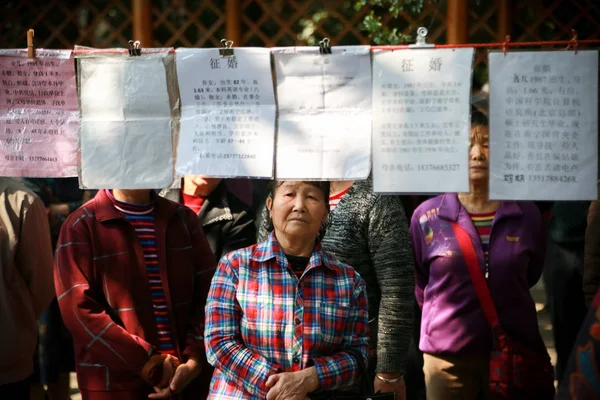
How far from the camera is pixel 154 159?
2.80m

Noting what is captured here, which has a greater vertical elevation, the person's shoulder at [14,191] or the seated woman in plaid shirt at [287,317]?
the person's shoulder at [14,191]

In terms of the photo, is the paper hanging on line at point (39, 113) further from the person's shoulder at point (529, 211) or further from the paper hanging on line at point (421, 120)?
the person's shoulder at point (529, 211)

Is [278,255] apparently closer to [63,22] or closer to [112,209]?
[112,209]

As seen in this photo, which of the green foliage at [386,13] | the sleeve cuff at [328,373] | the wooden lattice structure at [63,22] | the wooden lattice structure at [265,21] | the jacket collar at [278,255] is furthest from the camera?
the wooden lattice structure at [63,22]

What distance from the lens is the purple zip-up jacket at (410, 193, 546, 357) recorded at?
3637 millimetres

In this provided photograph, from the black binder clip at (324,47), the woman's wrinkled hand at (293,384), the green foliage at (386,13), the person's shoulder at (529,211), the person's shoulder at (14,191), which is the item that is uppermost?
the green foliage at (386,13)

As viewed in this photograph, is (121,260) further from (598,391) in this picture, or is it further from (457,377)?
(598,391)

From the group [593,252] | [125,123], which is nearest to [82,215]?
[125,123]

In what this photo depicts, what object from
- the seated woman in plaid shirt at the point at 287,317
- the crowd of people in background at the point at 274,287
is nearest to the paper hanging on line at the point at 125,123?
the crowd of people in background at the point at 274,287

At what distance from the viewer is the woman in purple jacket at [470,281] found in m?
3.64

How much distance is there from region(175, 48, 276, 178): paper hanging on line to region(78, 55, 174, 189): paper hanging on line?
0.25ft

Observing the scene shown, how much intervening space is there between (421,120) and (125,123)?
3.28 ft

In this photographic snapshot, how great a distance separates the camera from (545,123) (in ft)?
8.41

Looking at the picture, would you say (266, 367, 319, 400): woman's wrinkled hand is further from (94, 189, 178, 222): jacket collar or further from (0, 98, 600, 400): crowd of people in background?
(94, 189, 178, 222): jacket collar
